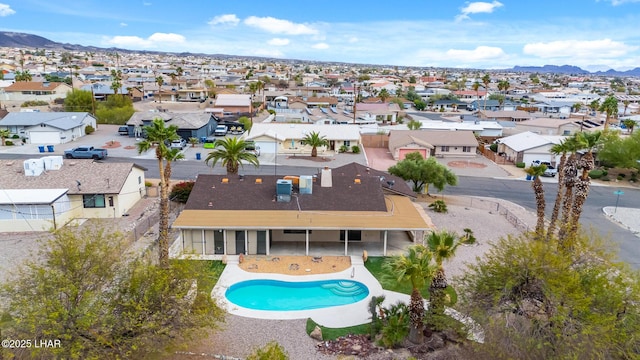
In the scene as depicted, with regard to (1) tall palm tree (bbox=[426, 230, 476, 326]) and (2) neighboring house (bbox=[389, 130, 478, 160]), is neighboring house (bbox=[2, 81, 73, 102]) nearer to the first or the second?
(2) neighboring house (bbox=[389, 130, 478, 160])

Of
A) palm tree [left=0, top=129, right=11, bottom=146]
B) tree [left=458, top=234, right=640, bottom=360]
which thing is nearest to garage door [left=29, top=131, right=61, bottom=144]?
palm tree [left=0, top=129, right=11, bottom=146]

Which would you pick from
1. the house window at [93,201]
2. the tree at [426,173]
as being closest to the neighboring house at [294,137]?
the tree at [426,173]

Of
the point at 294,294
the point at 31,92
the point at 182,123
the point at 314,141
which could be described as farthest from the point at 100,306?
the point at 31,92

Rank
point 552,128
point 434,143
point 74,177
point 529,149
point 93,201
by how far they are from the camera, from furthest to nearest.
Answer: point 552,128, point 434,143, point 529,149, point 74,177, point 93,201

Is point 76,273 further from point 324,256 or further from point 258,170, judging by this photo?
point 258,170

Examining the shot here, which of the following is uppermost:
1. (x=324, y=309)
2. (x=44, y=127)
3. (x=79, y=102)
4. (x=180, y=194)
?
(x=79, y=102)

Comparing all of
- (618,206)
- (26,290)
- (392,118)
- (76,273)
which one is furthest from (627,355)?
(392,118)

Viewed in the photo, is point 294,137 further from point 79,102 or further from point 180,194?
point 79,102
